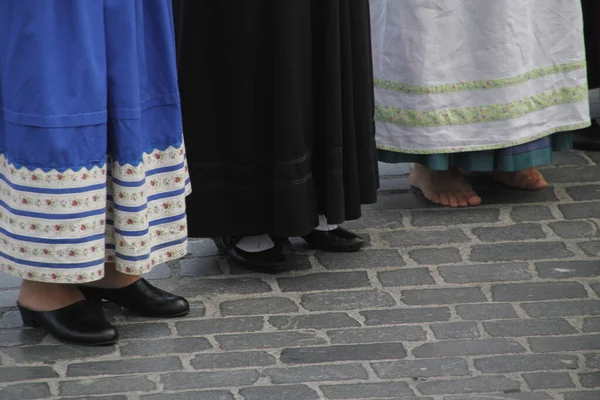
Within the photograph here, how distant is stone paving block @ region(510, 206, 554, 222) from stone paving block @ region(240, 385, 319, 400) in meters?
1.64

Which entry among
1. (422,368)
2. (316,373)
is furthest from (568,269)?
(316,373)

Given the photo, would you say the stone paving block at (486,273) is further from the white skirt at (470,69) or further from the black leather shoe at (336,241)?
the white skirt at (470,69)

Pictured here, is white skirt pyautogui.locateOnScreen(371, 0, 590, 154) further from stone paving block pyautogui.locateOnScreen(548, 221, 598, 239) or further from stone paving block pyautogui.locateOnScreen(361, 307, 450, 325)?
stone paving block pyautogui.locateOnScreen(361, 307, 450, 325)

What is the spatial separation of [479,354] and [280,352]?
0.60 metres

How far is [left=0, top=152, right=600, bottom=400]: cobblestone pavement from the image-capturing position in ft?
10.8

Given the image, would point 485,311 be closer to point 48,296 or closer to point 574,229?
point 574,229

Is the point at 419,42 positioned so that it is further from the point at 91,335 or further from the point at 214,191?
the point at 91,335

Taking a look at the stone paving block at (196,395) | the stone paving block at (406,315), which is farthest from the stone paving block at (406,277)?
the stone paving block at (196,395)

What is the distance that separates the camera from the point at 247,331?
3658 mm

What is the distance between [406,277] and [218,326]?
75 cm

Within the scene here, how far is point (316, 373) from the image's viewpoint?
11.0ft

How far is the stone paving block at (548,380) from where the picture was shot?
3.24 m

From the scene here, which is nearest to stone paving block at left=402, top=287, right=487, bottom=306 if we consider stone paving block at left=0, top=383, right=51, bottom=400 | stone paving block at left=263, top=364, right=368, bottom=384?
stone paving block at left=263, top=364, right=368, bottom=384

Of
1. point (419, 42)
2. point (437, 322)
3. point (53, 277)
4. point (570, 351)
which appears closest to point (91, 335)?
point (53, 277)
